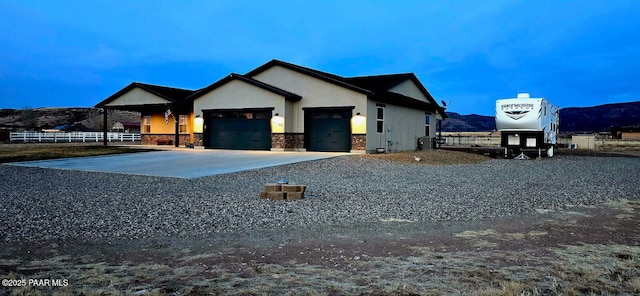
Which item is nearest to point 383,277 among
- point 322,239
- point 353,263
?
point 353,263

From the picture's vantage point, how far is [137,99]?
103 ft

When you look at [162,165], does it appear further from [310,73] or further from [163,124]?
[163,124]

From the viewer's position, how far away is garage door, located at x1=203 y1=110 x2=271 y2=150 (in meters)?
25.6

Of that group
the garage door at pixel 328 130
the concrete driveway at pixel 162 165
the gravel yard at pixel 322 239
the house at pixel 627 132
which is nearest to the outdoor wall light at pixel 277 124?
the garage door at pixel 328 130

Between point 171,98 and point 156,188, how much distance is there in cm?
2042

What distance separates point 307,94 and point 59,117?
11140cm

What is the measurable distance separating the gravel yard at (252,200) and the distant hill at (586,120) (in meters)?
138

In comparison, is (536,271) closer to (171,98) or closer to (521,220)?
(521,220)

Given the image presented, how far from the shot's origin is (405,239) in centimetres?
612

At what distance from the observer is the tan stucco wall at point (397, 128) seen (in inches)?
935

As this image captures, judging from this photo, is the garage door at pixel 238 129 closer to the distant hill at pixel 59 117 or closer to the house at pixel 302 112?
the house at pixel 302 112

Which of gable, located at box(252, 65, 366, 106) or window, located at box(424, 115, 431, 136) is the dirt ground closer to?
gable, located at box(252, 65, 366, 106)

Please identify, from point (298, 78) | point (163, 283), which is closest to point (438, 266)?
point (163, 283)

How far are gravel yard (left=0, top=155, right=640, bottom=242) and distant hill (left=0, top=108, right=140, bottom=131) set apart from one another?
335 ft
